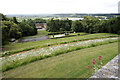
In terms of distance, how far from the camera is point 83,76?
515cm

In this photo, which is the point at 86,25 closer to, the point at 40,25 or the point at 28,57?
the point at 40,25

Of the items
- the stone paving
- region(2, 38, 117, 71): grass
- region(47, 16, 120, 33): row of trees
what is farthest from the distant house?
the stone paving

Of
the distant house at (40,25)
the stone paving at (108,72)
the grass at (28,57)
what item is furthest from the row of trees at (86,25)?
the stone paving at (108,72)

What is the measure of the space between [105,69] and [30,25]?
22.8m

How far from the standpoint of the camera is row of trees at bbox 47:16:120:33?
2012cm

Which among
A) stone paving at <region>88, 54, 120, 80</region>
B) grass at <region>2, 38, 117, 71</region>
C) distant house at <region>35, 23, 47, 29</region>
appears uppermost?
distant house at <region>35, 23, 47, 29</region>

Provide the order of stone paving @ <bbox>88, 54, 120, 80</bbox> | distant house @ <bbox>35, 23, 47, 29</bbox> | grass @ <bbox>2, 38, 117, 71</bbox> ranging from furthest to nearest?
distant house @ <bbox>35, 23, 47, 29</bbox>, grass @ <bbox>2, 38, 117, 71</bbox>, stone paving @ <bbox>88, 54, 120, 80</bbox>

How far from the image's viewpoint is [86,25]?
2505cm

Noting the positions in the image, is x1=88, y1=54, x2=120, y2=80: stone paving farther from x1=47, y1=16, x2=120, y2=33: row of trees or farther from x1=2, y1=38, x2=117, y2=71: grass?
x1=47, y1=16, x2=120, y2=33: row of trees

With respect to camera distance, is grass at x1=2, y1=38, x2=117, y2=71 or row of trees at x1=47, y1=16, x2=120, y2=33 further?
row of trees at x1=47, y1=16, x2=120, y2=33

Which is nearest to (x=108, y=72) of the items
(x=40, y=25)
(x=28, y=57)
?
(x=28, y=57)

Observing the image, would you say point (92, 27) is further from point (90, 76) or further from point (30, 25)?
point (90, 76)

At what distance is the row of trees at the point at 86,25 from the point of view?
66.0 ft
